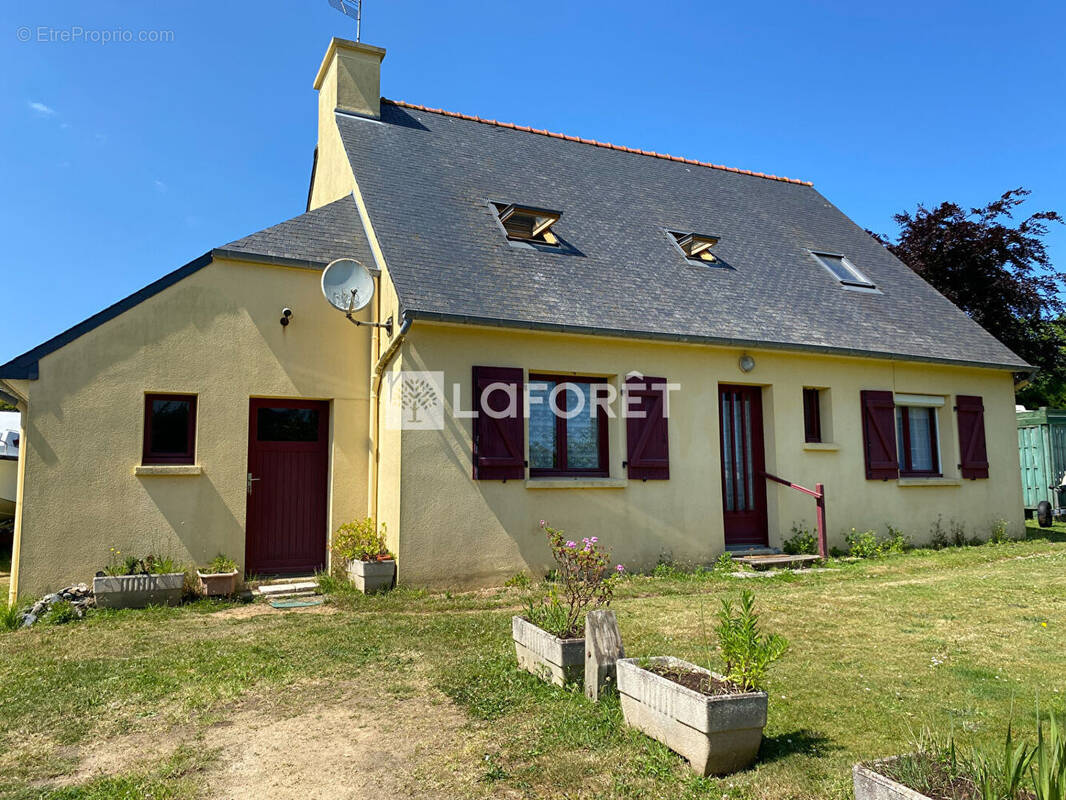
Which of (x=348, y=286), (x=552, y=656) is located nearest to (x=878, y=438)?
(x=348, y=286)

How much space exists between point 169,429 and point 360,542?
2598 millimetres

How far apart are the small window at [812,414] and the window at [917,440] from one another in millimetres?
1524

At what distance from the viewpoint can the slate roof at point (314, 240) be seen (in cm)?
905

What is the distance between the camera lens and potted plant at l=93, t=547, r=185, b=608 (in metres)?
7.38

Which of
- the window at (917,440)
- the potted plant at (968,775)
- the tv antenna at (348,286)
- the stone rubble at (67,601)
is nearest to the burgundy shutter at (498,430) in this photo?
the tv antenna at (348,286)

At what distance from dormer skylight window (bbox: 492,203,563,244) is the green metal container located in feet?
38.0

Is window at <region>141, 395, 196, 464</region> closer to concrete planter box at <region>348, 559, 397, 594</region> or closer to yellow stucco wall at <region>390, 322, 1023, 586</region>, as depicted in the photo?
concrete planter box at <region>348, 559, 397, 594</region>

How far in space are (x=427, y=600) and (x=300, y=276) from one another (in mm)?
4422

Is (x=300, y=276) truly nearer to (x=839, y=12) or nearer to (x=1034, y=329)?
(x=839, y=12)

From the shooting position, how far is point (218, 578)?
8.00 m

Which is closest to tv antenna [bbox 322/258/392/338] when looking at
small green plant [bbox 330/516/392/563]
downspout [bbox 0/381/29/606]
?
small green plant [bbox 330/516/392/563]

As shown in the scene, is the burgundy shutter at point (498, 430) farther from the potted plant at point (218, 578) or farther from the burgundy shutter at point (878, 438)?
the burgundy shutter at point (878, 438)

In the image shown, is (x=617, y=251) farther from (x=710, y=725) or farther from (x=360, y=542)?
(x=710, y=725)

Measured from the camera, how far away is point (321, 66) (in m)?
12.8
